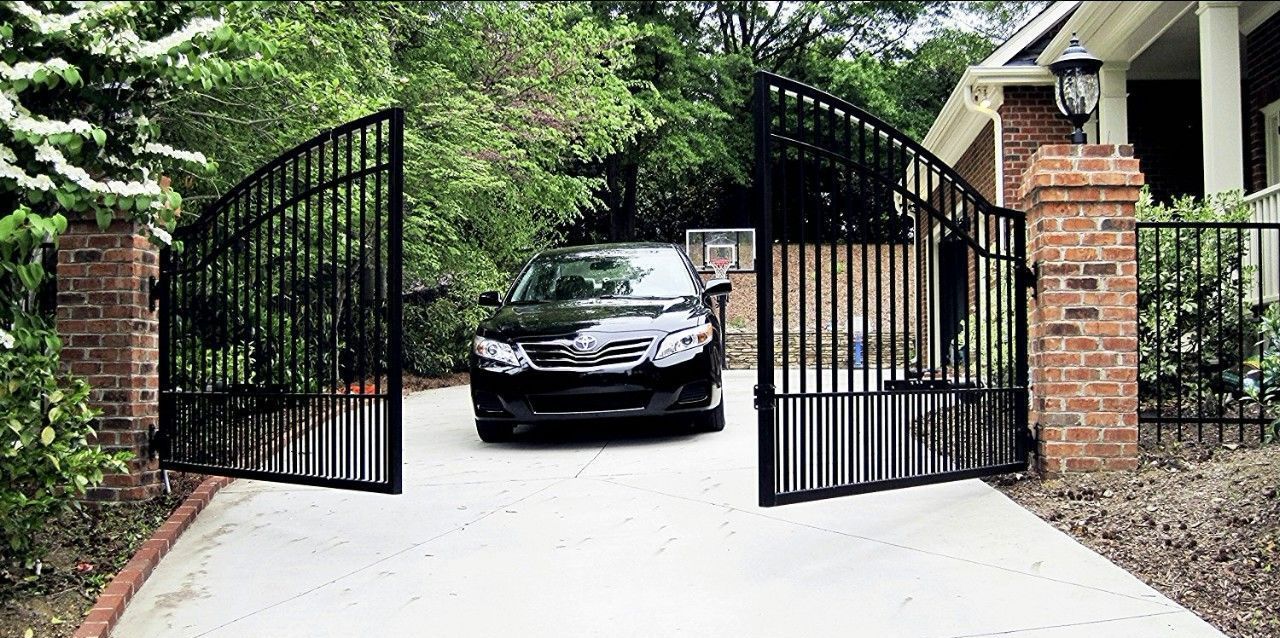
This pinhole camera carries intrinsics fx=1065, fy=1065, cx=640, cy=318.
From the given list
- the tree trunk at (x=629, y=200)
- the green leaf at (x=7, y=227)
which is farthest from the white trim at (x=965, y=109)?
the tree trunk at (x=629, y=200)

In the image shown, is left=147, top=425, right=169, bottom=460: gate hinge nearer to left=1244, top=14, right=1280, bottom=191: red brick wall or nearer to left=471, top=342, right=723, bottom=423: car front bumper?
left=471, top=342, right=723, bottom=423: car front bumper

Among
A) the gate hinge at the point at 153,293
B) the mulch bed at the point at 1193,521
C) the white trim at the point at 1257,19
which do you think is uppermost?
the white trim at the point at 1257,19

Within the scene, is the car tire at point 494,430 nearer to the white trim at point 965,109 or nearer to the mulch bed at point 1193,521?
the mulch bed at point 1193,521

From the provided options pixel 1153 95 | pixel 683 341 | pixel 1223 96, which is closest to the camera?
pixel 683 341

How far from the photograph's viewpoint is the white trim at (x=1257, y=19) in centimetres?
995

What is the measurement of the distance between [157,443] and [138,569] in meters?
1.54

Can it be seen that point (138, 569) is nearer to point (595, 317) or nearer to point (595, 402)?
point (595, 402)

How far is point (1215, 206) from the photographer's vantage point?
8.16 m

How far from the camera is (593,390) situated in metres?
7.46

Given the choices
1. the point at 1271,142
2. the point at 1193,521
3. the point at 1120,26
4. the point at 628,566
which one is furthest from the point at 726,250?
the point at 628,566

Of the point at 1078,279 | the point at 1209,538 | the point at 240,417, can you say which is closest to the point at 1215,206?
the point at 1078,279

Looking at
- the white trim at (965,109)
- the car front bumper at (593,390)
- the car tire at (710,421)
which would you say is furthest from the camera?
the white trim at (965,109)

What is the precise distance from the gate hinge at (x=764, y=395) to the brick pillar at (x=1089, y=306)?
178cm

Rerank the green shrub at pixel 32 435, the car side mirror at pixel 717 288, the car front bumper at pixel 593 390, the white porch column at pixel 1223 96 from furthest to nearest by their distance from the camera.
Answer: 1. the white porch column at pixel 1223 96
2. the car side mirror at pixel 717 288
3. the car front bumper at pixel 593 390
4. the green shrub at pixel 32 435
